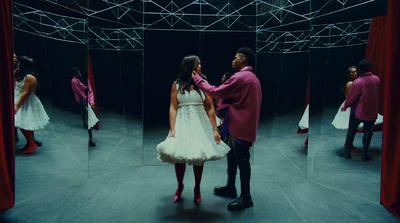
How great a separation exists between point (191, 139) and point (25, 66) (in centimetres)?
194

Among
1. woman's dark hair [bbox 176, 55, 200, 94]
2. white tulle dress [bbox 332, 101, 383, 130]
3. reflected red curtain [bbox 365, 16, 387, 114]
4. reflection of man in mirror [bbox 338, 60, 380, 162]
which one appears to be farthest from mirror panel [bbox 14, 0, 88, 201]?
reflected red curtain [bbox 365, 16, 387, 114]

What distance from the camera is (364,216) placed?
3014 millimetres

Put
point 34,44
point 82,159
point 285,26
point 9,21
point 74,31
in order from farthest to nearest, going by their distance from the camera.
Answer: point 285,26
point 82,159
point 74,31
point 34,44
point 9,21

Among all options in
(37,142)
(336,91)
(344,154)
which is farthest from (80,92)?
(344,154)

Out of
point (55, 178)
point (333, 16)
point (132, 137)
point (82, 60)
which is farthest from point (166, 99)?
point (333, 16)

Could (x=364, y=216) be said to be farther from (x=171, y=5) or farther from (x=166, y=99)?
(x=171, y=5)

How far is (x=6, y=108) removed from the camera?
2863mm

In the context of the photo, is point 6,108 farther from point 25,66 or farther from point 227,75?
point 227,75

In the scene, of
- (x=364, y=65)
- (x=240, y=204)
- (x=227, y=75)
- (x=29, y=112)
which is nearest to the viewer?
(x=240, y=204)

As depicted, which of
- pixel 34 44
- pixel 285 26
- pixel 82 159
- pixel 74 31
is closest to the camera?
pixel 34 44

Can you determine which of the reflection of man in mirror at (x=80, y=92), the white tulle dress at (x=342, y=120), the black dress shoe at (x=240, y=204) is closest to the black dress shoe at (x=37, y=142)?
the reflection of man in mirror at (x=80, y=92)

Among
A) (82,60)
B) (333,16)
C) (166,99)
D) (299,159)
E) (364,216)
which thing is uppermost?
(333,16)

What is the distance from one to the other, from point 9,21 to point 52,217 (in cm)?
191

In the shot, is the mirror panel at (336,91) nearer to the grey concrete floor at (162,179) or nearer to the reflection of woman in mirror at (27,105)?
the grey concrete floor at (162,179)
